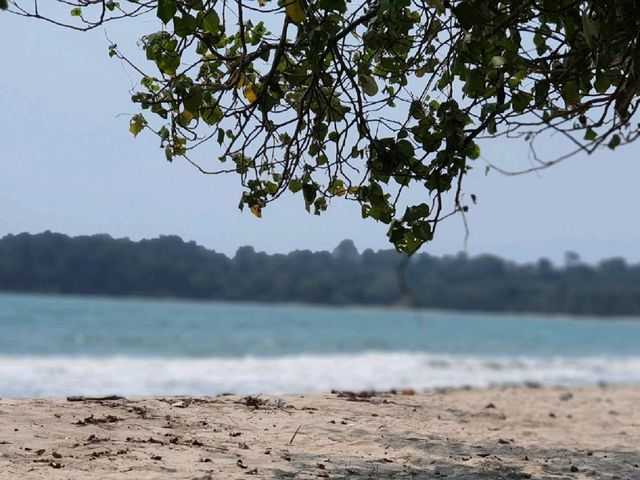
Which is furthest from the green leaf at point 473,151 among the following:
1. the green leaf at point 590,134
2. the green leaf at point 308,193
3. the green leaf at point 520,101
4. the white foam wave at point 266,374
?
the white foam wave at point 266,374

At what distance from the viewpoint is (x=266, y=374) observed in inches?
641

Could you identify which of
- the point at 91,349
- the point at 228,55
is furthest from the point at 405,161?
the point at 91,349

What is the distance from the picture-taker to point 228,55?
5211mm

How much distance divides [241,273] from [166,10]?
11.5 m

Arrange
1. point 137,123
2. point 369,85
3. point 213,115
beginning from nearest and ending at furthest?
point 213,115 < point 369,85 < point 137,123

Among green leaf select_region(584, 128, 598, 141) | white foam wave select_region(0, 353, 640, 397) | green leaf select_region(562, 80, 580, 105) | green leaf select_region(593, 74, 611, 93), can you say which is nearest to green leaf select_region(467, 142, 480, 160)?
green leaf select_region(562, 80, 580, 105)

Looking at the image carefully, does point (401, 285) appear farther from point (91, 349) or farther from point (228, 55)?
point (91, 349)

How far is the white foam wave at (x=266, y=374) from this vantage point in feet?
42.1

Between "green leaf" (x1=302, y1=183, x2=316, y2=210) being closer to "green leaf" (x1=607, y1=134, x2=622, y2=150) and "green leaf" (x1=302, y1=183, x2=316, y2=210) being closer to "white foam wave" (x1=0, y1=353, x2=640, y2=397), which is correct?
"green leaf" (x1=607, y1=134, x2=622, y2=150)

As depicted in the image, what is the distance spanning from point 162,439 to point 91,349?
17.9m

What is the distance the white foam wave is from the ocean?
25mm

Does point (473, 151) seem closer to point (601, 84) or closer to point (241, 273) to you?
point (601, 84)

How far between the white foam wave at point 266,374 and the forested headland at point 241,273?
4.98ft

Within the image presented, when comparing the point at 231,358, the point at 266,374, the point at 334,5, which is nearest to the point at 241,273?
the point at 266,374
